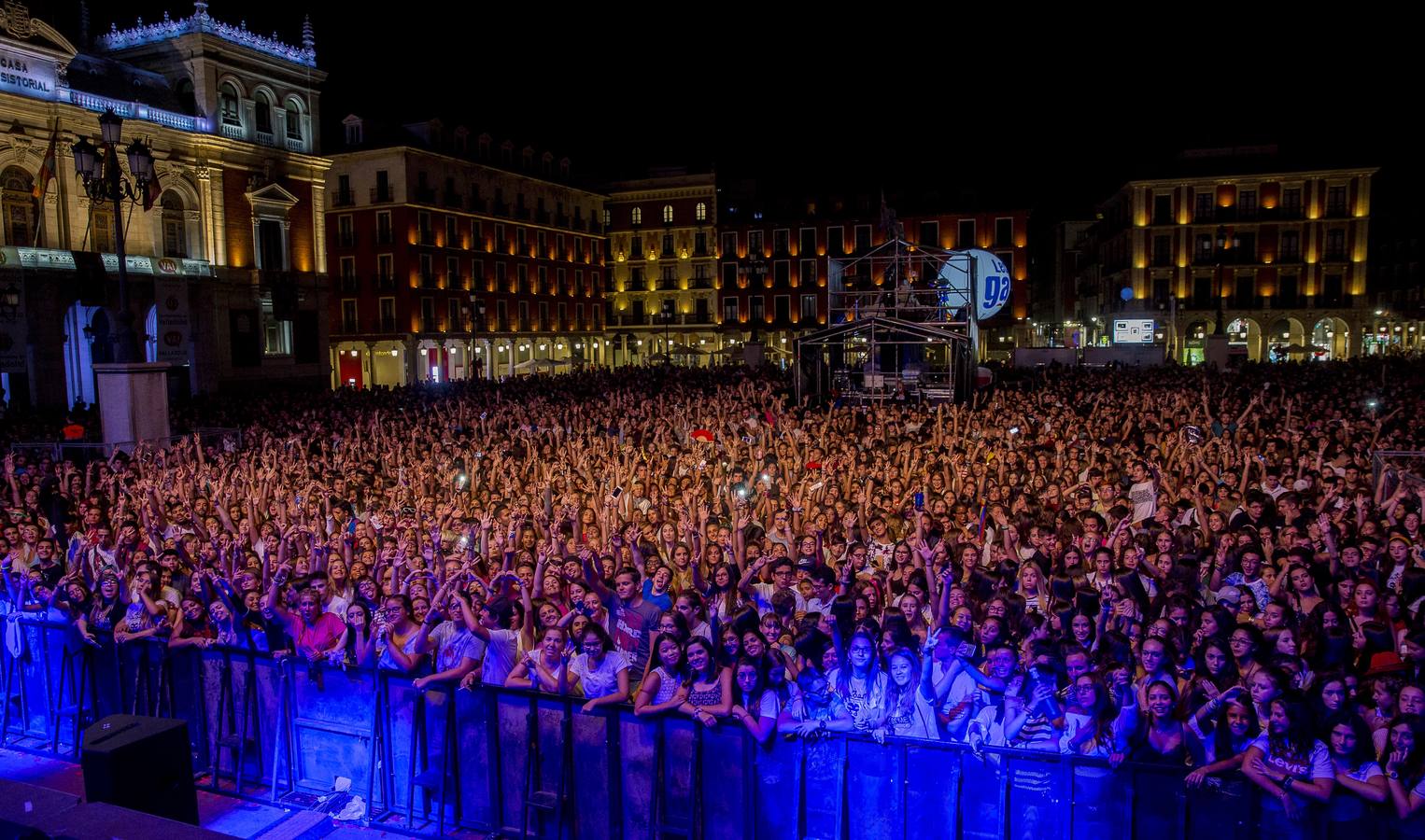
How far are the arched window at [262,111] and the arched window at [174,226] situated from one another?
15.0 feet

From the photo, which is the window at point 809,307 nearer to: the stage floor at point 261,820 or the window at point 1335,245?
the window at point 1335,245

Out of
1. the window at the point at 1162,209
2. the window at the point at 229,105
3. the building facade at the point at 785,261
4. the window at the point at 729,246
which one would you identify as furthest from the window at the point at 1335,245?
the window at the point at 229,105

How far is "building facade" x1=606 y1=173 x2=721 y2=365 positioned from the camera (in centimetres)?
6456

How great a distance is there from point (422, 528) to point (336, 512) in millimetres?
1501

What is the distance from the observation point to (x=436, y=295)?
50.8 m

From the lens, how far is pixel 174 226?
3388 centimetres

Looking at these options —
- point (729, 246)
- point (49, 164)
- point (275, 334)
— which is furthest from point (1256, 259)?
point (49, 164)

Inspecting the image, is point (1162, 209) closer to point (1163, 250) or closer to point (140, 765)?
point (1163, 250)

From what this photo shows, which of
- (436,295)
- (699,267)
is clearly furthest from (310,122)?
(699,267)

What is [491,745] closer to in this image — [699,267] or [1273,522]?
[1273,522]

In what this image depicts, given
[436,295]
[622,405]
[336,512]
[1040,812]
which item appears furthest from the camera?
[436,295]

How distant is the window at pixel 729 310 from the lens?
6569cm

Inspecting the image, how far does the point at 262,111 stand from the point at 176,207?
5381 millimetres

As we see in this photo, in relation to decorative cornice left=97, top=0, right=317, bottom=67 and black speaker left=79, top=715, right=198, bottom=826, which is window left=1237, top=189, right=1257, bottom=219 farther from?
black speaker left=79, top=715, right=198, bottom=826
